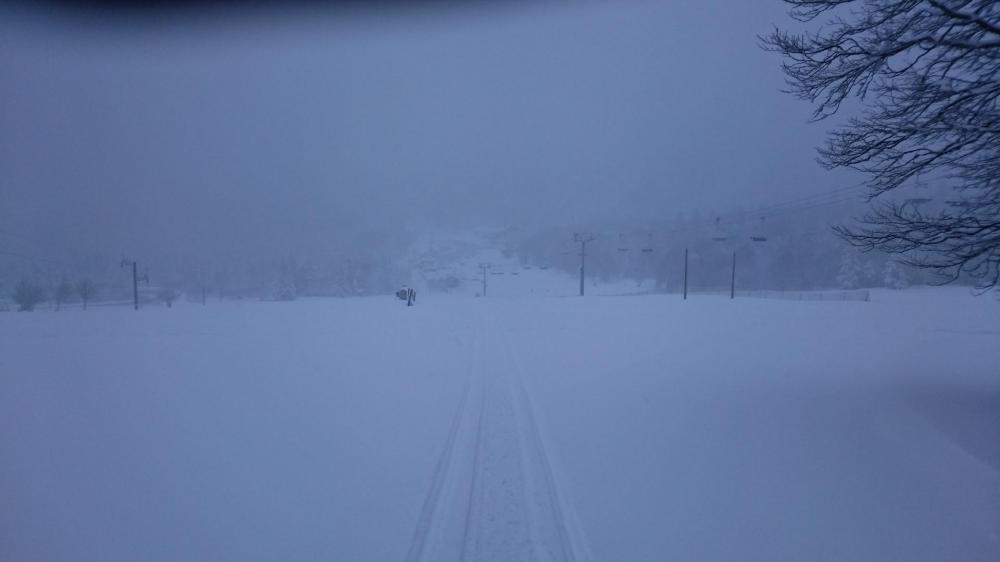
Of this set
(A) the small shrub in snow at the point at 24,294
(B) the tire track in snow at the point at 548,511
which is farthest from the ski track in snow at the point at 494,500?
(A) the small shrub in snow at the point at 24,294

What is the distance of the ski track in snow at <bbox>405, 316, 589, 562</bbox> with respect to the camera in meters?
4.11

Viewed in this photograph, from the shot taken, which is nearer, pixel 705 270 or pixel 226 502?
pixel 226 502

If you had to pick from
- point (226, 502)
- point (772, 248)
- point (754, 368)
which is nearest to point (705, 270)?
point (772, 248)

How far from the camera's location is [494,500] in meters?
4.99

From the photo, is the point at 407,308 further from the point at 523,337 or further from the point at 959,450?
the point at 959,450

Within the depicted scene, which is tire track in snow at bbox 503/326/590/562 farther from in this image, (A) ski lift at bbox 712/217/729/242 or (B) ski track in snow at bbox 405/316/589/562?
(A) ski lift at bbox 712/217/729/242

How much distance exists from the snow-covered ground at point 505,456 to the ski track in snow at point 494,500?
27mm

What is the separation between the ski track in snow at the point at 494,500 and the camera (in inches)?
162

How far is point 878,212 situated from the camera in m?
7.33

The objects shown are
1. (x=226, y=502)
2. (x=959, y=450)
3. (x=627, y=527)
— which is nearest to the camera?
(x=627, y=527)

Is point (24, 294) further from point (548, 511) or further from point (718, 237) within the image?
point (718, 237)

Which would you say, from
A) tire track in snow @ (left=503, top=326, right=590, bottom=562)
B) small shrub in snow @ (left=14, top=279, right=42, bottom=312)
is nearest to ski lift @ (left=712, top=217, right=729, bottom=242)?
tire track in snow @ (left=503, top=326, right=590, bottom=562)

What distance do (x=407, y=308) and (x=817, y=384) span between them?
25746 mm

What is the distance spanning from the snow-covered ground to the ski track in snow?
27mm
